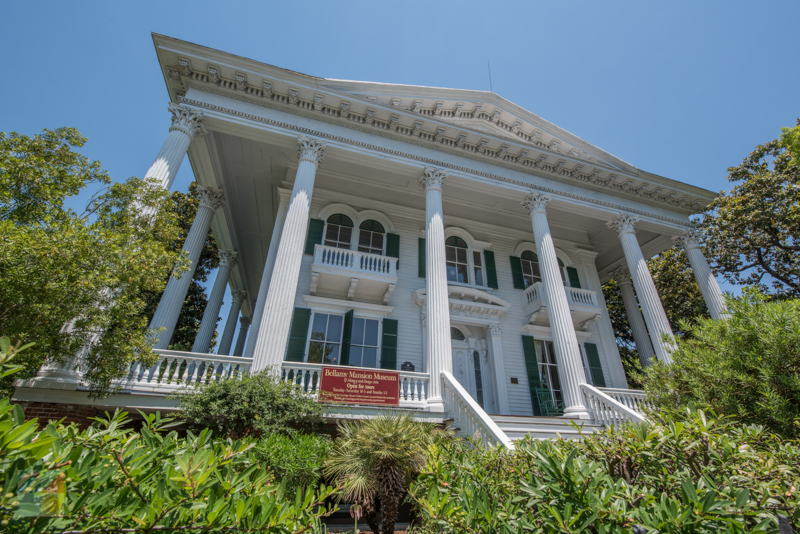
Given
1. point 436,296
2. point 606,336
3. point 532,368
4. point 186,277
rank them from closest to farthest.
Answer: point 436,296, point 186,277, point 532,368, point 606,336

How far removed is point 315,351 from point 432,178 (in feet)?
21.3

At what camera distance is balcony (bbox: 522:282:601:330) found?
1342cm

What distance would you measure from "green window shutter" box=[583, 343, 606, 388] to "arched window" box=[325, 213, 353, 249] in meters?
10.0

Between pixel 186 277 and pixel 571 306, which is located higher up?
pixel 571 306

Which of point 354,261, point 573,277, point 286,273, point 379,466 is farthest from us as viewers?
point 573,277

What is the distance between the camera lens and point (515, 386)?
12.8 m

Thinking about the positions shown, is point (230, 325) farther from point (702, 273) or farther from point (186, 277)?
point (702, 273)

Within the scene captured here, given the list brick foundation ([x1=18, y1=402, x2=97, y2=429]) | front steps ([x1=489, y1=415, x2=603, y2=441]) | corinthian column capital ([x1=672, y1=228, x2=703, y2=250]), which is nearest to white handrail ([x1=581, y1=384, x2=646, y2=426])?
front steps ([x1=489, y1=415, x2=603, y2=441])

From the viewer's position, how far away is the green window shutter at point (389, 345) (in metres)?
11.4

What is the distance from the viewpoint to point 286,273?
8.92m

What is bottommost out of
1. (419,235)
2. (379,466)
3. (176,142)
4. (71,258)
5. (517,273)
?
(379,466)

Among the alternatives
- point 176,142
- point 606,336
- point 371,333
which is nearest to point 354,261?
point 371,333

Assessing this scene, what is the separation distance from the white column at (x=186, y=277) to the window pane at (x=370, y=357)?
17.7 feet

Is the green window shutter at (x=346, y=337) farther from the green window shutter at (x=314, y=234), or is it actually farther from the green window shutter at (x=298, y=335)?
the green window shutter at (x=314, y=234)
